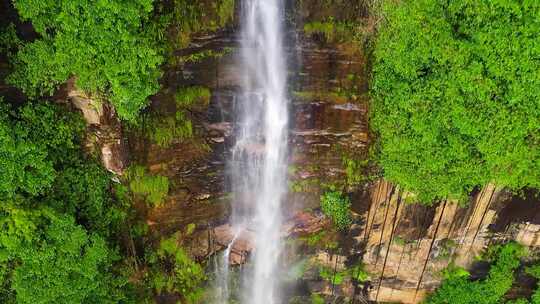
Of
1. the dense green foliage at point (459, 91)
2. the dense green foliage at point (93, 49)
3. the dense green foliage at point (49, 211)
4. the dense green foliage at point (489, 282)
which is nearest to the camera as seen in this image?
the dense green foliage at point (93, 49)

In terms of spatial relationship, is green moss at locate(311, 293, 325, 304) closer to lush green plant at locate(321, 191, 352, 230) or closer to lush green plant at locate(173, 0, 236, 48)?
lush green plant at locate(321, 191, 352, 230)

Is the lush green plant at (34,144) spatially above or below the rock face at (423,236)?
above

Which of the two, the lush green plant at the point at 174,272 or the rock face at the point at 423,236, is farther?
the lush green plant at the point at 174,272

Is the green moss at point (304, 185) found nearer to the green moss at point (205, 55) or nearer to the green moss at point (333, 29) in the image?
the green moss at point (333, 29)

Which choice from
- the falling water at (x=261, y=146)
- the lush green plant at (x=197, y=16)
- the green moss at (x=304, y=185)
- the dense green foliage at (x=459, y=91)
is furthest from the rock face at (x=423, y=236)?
the lush green plant at (x=197, y=16)

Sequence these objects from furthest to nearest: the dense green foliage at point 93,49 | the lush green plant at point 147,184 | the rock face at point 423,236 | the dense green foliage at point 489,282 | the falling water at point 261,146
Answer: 1. the dense green foliage at point 489,282
2. the rock face at point 423,236
3. the lush green plant at point 147,184
4. the falling water at point 261,146
5. the dense green foliage at point 93,49

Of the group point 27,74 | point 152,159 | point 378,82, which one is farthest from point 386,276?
point 27,74

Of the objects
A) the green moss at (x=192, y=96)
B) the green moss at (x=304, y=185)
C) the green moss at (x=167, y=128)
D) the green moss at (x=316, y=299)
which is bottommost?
the green moss at (x=316, y=299)

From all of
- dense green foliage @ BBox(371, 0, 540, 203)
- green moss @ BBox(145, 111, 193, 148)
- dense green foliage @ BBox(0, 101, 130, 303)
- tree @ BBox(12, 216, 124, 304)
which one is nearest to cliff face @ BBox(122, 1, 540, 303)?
green moss @ BBox(145, 111, 193, 148)
